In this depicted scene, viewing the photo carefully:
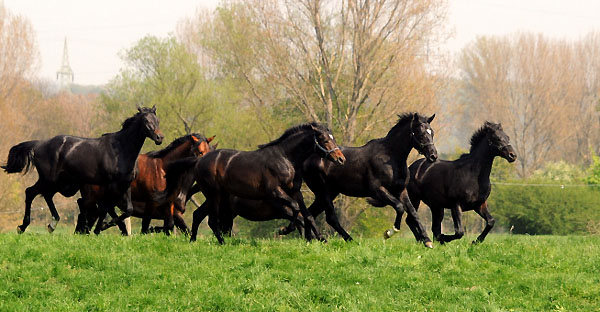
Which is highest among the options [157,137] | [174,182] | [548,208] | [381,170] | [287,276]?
[157,137]

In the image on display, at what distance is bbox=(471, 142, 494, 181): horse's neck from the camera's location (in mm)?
13844

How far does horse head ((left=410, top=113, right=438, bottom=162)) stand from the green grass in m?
1.70

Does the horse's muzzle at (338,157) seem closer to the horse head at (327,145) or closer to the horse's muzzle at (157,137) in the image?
the horse head at (327,145)

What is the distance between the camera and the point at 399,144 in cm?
1341

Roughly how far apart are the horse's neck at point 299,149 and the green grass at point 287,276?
154 centimetres

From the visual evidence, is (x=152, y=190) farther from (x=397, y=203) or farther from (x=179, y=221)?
(x=397, y=203)

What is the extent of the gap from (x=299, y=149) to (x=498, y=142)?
3999 millimetres

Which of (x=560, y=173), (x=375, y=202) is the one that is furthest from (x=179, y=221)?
(x=560, y=173)

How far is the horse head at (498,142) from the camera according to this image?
13.8 meters

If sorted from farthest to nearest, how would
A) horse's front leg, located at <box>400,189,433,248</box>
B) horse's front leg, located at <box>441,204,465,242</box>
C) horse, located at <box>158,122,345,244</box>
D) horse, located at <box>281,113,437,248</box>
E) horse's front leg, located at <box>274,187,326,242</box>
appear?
horse's front leg, located at <box>441,204,465,242</box>
horse, located at <box>281,113,437,248</box>
horse's front leg, located at <box>400,189,433,248</box>
horse, located at <box>158,122,345,244</box>
horse's front leg, located at <box>274,187,326,242</box>

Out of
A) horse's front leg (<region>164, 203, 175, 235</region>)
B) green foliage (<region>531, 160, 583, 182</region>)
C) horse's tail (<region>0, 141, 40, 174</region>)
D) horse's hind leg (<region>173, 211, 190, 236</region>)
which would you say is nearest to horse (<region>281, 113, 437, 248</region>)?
horse's front leg (<region>164, 203, 175, 235</region>)

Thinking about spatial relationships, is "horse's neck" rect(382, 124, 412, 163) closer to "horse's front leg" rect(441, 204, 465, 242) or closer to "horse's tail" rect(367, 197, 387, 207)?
"horse's tail" rect(367, 197, 387, 207)

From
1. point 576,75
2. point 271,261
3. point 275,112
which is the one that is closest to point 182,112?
point 275,112

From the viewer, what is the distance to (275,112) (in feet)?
123
